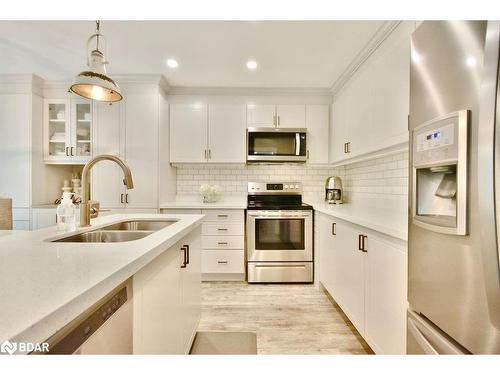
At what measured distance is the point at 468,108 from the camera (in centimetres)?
76

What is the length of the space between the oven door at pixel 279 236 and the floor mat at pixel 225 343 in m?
1.14

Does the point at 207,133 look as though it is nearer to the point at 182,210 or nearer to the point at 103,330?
the point at 182,210

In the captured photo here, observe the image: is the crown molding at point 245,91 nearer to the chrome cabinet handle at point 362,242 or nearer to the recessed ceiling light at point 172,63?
the recessed ceiling light at point 172,63

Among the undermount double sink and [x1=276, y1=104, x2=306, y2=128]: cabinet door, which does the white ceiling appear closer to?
[x1=276, y1=104, x2=306, y2=128]: cabinet door

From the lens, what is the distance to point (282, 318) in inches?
88.7

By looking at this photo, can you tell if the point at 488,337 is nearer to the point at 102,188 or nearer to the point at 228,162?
the point at 228,162

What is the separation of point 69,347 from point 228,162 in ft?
9.48

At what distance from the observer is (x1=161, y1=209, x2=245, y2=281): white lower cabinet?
123 inches

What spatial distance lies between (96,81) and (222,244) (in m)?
2.23

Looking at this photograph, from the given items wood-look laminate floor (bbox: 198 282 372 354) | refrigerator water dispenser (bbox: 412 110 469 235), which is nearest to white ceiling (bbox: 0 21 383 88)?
refrigerator water dispenser (bbox: 412 110 469 235)

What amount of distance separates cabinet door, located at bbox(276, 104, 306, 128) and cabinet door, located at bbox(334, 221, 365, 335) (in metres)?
1.57

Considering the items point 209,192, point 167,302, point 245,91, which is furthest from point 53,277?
point 245,91

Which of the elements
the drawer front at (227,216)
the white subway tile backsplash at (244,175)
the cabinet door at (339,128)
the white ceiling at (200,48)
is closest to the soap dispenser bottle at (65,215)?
the white ceiling at (200,48)

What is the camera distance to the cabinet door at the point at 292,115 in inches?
133
